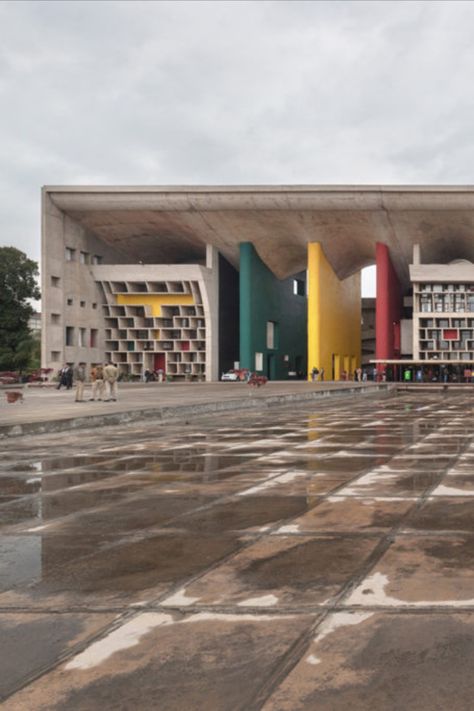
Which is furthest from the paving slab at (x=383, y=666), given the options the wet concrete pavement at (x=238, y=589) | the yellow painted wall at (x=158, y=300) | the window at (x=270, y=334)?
the window at (x=270, y=334)

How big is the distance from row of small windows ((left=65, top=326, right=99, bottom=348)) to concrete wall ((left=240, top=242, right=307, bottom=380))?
43.2 feet

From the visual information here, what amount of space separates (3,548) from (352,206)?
51.0 metres

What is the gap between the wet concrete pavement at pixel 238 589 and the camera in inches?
101

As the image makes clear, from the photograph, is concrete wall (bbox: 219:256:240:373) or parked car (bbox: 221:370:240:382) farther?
concrete wall (bbox: 219:256:240:373)

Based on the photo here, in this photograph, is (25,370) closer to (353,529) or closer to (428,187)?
(428,187)

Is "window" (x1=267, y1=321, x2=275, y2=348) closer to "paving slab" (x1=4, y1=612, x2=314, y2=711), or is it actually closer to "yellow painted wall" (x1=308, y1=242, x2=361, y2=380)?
"yellow painted wall" (x1=308, y1=242, x2=361, y2=380)

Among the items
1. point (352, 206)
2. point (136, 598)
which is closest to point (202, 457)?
point (136, 598)

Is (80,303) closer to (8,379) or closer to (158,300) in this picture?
(158,300)

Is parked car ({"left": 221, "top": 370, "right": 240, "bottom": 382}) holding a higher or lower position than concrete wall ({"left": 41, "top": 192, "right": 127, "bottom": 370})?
lower

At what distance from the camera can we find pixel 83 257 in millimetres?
61156

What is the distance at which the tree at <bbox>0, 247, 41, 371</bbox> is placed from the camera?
2473 inches

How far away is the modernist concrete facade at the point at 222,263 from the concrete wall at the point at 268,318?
0.18 meters

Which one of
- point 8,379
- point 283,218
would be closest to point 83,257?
point 8,379

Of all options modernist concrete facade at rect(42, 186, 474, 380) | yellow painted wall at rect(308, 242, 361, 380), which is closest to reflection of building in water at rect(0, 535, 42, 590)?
modernist concrete facade at rect(42, 186, 474, 380)
